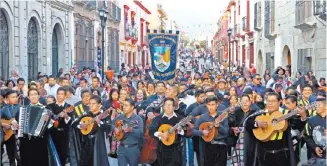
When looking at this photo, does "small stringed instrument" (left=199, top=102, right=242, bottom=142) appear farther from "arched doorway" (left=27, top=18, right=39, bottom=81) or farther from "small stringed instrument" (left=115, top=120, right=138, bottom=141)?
"arched doorway" (left=27, top=18, right=39, bottom=81)

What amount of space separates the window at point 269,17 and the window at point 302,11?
6.52 meters

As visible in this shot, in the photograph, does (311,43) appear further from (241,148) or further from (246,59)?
(246,59)

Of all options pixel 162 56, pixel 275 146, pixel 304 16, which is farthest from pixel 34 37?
pixel 275 146

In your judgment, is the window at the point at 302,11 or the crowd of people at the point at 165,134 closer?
the crowd of people at the point at 165,134

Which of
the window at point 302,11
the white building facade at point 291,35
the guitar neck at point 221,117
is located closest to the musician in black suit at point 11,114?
the guitar neck at point 221,117

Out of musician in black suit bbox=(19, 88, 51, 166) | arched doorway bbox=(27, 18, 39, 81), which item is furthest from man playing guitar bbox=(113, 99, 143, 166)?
arched doorway bbox=(27, 18, 39, 81)

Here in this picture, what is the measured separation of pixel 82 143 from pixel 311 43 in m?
14.7

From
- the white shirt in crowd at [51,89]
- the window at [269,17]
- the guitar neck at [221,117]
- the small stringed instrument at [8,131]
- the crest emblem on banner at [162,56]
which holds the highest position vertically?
the window at [269,17]

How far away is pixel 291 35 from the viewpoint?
85.0 feet

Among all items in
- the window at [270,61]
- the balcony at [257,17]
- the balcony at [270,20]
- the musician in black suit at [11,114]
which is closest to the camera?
the musician in black suit at [11,114]

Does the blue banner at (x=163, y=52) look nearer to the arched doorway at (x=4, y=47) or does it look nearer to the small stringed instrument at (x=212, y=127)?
the arched doorway at (x=4, y=47)

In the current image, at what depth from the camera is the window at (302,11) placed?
2167 cm

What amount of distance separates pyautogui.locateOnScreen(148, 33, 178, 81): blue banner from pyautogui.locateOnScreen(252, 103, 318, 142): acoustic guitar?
10254 millimetres

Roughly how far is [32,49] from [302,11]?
1027 cm
